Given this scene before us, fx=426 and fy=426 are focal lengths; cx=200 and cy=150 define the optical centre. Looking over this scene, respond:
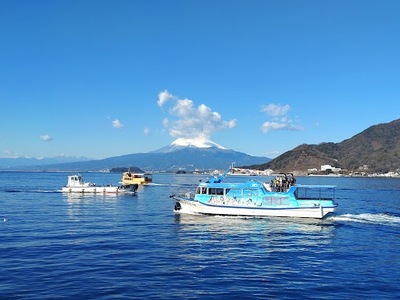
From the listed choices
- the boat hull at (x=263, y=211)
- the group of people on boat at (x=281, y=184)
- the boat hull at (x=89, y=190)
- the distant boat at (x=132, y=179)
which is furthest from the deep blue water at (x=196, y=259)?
the distant boat at (x=132, y=179)

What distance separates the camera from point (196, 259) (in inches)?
1096

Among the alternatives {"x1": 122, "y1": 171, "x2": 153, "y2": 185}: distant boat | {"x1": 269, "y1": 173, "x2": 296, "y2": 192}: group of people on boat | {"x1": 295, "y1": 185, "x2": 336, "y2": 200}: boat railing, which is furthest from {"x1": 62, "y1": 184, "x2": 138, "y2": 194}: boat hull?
{"x1": 269, "y1": 173, "x2": 296, "y2": 192}: group of people on boat

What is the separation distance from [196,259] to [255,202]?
80.8 feet

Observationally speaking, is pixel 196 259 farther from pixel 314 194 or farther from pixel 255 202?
pixel 314 194

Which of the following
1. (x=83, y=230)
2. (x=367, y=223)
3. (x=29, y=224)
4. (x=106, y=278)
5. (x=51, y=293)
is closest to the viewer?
(x=51, y=293)

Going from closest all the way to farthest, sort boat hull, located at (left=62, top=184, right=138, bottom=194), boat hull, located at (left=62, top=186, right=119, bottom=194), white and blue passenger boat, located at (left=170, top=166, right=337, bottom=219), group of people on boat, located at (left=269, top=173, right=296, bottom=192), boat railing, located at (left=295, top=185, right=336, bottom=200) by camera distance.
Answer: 1. white and blue passenger boat, located at (left=170, top=166, right=337, bottom=219)
2. boat railing, located at (left=295, top=185, right=336, bottom=200)
3. group of people on boat, located at (left=269, top=173, right=296, bottom=192)
4. boat hull, located at (left=62, top=184, right=138, bottom=194)
5. boat hull, located at (left=62, top=186, right=119, bottom=194)

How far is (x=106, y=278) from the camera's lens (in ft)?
73.7

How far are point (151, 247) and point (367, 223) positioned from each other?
92.5 ft

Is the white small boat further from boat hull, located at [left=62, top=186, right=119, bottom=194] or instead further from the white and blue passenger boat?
the white and blue passenger boat

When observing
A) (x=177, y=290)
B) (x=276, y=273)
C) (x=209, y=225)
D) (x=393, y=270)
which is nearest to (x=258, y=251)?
(x=276, y=273)

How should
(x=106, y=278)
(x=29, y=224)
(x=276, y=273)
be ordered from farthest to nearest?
(x=29, y=224) < (x=276, y=273) < (x=106, y=278)

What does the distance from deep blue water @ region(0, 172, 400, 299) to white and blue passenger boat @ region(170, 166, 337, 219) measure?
11.8 ft

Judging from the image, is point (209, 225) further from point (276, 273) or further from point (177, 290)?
point (177, 290)

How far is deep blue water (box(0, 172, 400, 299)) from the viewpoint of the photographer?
20859 mm
